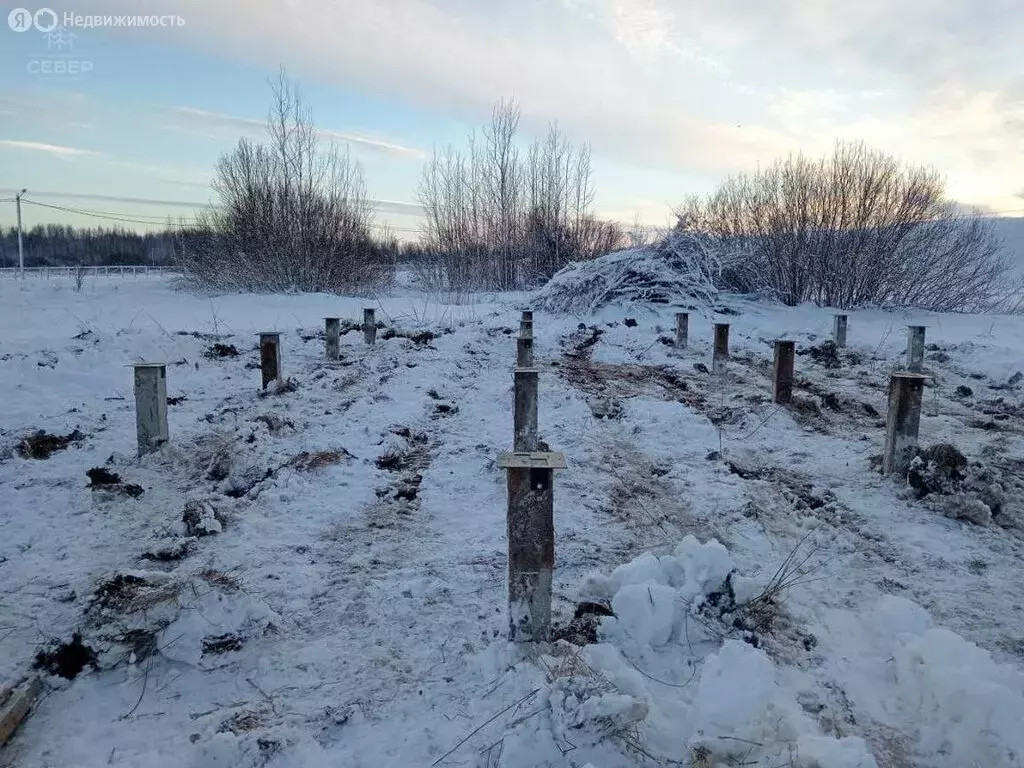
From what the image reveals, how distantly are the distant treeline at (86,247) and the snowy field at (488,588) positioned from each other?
79630 millimetres

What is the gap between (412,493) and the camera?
467cm

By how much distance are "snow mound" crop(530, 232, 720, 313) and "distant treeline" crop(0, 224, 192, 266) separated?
70027mm

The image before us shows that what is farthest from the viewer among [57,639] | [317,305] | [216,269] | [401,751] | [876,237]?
[216,269]

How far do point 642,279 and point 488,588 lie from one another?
1532 cm

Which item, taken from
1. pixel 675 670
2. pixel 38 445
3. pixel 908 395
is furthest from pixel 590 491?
pixel 38 445

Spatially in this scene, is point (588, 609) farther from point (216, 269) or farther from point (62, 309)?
point (216, 269)

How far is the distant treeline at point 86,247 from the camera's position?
78.0 m

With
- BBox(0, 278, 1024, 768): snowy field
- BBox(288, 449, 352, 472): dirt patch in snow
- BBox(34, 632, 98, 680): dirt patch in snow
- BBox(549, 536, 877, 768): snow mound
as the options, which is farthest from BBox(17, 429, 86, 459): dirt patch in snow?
BBox(549, 536, 877, 768): snow mound

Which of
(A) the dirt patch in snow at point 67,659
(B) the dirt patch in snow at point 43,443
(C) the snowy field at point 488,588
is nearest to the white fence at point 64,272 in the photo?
(B) the dirt patch in snow at point 43,443

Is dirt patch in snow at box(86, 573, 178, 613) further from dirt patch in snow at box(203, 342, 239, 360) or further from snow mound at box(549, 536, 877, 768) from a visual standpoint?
dirt patch in snow at box(203, 342, 239, 360)

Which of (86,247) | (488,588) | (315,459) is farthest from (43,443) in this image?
(86,247)

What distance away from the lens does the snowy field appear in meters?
2.20

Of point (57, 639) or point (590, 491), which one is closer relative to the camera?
point (57, 639)

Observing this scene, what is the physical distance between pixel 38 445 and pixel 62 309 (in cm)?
1293
